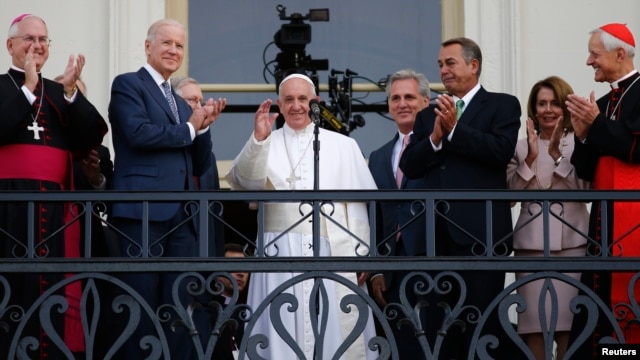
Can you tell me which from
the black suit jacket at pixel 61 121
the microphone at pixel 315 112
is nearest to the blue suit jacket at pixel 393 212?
the microphone at pixel 315 112

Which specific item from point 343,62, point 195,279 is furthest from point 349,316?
point 343,62

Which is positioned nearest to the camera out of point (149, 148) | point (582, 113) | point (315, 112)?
point (315, 112)

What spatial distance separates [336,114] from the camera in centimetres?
1106

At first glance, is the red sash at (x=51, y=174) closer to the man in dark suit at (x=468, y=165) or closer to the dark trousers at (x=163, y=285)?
the dark trousers at (x=163, y=285)

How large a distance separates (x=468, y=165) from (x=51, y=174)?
2.04m

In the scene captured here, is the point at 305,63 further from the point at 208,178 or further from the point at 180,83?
the point at 208,178

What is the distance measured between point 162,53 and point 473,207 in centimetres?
173

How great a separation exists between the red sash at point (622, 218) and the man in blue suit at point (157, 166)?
6.18ft

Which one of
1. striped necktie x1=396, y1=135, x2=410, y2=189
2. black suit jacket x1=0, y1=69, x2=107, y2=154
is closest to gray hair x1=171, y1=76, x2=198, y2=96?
black suit jacket x1=0, y1=69, x2=107, y2=154

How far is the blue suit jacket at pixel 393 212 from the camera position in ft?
30.5

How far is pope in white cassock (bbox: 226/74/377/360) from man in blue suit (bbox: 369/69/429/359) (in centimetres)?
10

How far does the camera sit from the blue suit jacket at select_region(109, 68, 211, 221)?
8.91 m

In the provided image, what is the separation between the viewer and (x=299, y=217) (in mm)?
9570

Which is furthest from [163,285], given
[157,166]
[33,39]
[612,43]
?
[612,43]
